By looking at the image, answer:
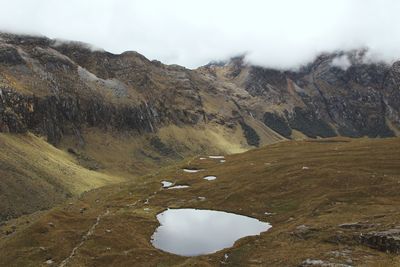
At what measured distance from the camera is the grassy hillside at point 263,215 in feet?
185

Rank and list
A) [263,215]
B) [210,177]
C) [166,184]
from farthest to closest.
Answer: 1. [210,177]
2. [166,184]
3. [263,215]

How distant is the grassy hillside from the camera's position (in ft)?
185

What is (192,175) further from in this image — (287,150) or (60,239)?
(60,239)

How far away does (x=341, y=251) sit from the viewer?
52.3 metres

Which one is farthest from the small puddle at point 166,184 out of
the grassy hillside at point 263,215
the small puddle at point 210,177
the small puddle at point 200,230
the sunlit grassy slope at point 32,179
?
the sunlit grassy slope at point 32,179

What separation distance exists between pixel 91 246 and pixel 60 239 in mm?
5418

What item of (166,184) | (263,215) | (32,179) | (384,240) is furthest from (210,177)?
(384,240)

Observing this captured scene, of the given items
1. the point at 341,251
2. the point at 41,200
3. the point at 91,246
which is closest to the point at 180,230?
the point at 91,246

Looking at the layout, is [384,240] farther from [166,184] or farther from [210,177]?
[166,184]

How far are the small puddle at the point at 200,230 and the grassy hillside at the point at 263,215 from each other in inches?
77.0

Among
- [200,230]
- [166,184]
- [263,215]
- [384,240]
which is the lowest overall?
[200,230]

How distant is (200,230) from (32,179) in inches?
3616

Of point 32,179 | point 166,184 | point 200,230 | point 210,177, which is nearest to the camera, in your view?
point 200,230

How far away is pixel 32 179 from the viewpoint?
147 meters
